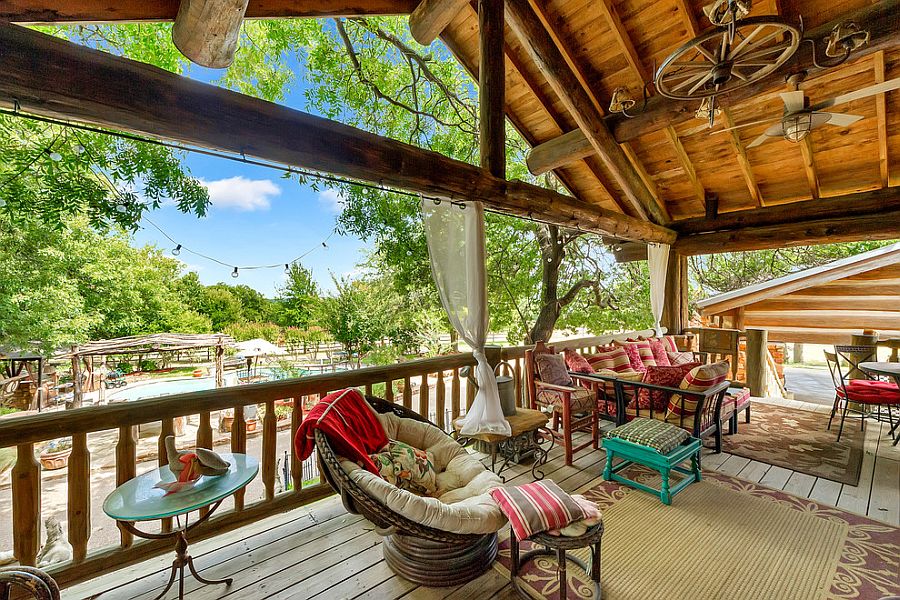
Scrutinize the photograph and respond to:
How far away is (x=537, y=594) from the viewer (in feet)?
5.81

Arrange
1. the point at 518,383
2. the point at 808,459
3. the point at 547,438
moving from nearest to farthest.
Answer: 1. the point at 808,459
2. the point at 547,438
3. the point at 518,383

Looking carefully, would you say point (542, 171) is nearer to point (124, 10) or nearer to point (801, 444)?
point (801, 444)

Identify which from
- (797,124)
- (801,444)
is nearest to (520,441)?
(801,444)

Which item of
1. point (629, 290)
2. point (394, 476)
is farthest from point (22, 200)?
point (629, 290)

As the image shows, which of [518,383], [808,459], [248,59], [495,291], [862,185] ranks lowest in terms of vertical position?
[808,459]

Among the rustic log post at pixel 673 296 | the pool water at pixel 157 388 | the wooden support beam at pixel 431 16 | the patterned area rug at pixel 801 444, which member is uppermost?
the wooden support beam at pixel 431 16

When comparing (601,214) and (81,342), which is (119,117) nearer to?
(601,214)

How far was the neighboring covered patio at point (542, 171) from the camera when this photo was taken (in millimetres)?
1716

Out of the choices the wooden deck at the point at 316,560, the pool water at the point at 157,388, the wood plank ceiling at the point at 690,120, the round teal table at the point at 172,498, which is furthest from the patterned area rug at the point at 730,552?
the pool water at the point at 157,388

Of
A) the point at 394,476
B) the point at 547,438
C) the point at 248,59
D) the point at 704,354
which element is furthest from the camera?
the point at 704,354

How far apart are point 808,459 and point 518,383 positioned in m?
2.70

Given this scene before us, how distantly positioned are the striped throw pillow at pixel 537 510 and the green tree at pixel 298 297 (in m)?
13.0

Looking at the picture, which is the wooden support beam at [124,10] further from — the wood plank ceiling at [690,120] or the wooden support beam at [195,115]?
the wood plank ceiling at [690,120]

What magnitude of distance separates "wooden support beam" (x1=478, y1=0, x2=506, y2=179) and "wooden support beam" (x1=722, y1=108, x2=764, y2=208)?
2.80m
